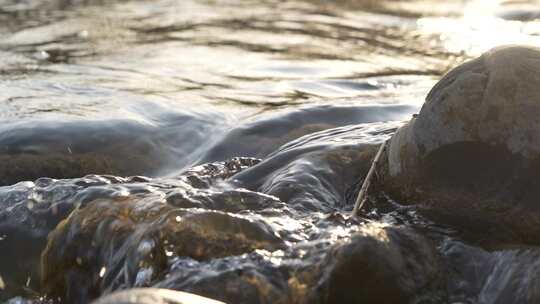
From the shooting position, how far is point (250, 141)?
5.58 metres

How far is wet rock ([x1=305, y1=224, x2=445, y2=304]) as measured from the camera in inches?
126

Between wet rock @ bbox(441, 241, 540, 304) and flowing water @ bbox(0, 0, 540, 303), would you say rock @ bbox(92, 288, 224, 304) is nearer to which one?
flowing water @ bbox(0, 0, 540, 303)

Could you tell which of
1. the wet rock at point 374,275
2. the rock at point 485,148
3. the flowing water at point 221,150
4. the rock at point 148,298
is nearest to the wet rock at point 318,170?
the flowing water at point 221,150

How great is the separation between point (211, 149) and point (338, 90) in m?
1.91

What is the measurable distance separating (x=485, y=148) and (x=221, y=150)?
85.2 inches

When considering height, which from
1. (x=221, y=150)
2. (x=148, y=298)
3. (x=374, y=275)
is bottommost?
(x=221, y=150)

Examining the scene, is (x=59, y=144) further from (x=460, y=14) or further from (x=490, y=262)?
(x=460, y=14)


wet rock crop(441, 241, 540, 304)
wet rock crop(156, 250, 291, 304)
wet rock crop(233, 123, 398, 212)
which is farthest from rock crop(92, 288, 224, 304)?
wet rock crop(233, 123, 398, 212)

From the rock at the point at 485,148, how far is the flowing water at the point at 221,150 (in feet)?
0.50

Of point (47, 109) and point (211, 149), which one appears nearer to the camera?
point (211, 149)

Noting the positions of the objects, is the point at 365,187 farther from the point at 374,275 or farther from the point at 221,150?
the point at 221,150

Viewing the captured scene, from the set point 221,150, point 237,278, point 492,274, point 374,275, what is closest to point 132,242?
point 237,278

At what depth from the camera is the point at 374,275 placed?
10.6ft

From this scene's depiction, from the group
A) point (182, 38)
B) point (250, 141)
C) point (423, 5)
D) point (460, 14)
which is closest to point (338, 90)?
point (250, 141)
